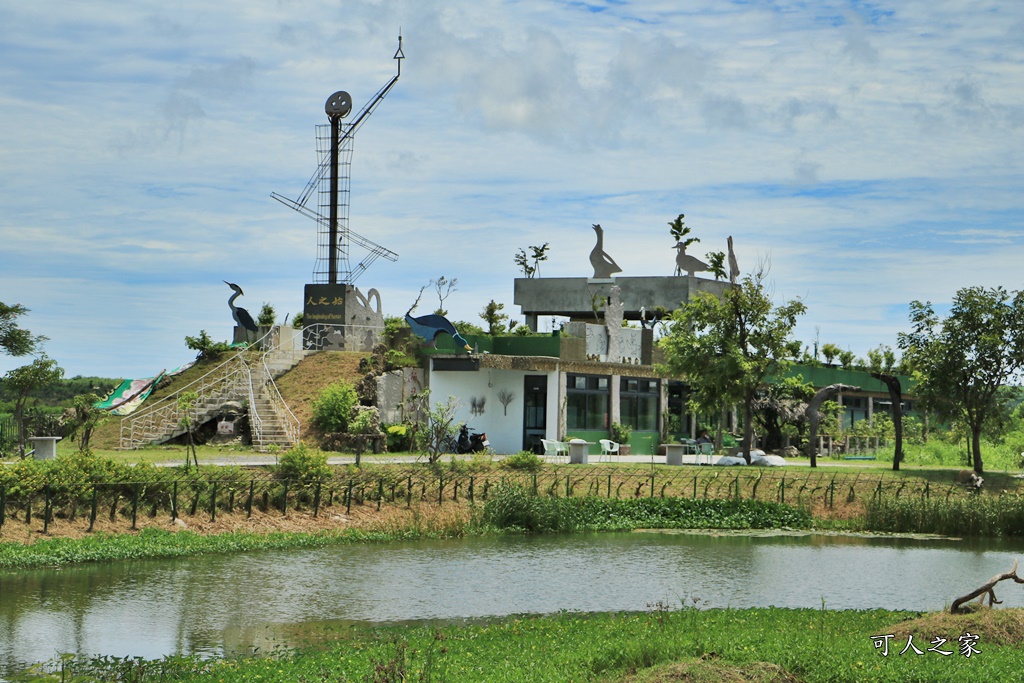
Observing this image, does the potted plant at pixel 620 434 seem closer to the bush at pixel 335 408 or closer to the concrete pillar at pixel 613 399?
the concrete pillar at pixel 613 399

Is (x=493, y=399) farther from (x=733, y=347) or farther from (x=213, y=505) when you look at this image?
(x=213, y=505)

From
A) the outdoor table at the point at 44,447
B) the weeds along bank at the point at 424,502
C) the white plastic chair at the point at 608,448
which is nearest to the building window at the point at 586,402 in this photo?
the white plastic chair at the point at 608,448

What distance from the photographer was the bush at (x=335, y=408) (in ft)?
123

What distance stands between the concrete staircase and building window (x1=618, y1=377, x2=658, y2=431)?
13.4m

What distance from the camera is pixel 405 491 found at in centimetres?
2745

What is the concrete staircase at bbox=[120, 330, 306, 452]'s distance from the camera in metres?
36.9

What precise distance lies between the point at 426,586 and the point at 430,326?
22122 millimetres

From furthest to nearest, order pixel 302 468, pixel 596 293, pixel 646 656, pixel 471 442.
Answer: pixel 596 293 < pixel 471 442 < pixel 302 468 < pixel 646 656

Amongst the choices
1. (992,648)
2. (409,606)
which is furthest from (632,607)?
(992,648)

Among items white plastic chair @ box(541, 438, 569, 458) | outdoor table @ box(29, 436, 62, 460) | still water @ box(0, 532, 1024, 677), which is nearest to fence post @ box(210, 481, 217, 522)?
still water @ box(0, 532, 1024, 677)

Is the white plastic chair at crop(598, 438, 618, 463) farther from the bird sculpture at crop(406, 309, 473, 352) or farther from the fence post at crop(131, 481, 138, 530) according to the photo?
the fence post at crop(131, 481, 138, 530)

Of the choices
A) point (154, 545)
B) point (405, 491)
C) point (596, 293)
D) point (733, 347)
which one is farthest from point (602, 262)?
point (154, 545)

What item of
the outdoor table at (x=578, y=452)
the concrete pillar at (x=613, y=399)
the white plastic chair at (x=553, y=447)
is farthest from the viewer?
the concrete pillar at (x=613, y=399)

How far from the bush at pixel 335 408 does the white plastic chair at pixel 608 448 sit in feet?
30.0
